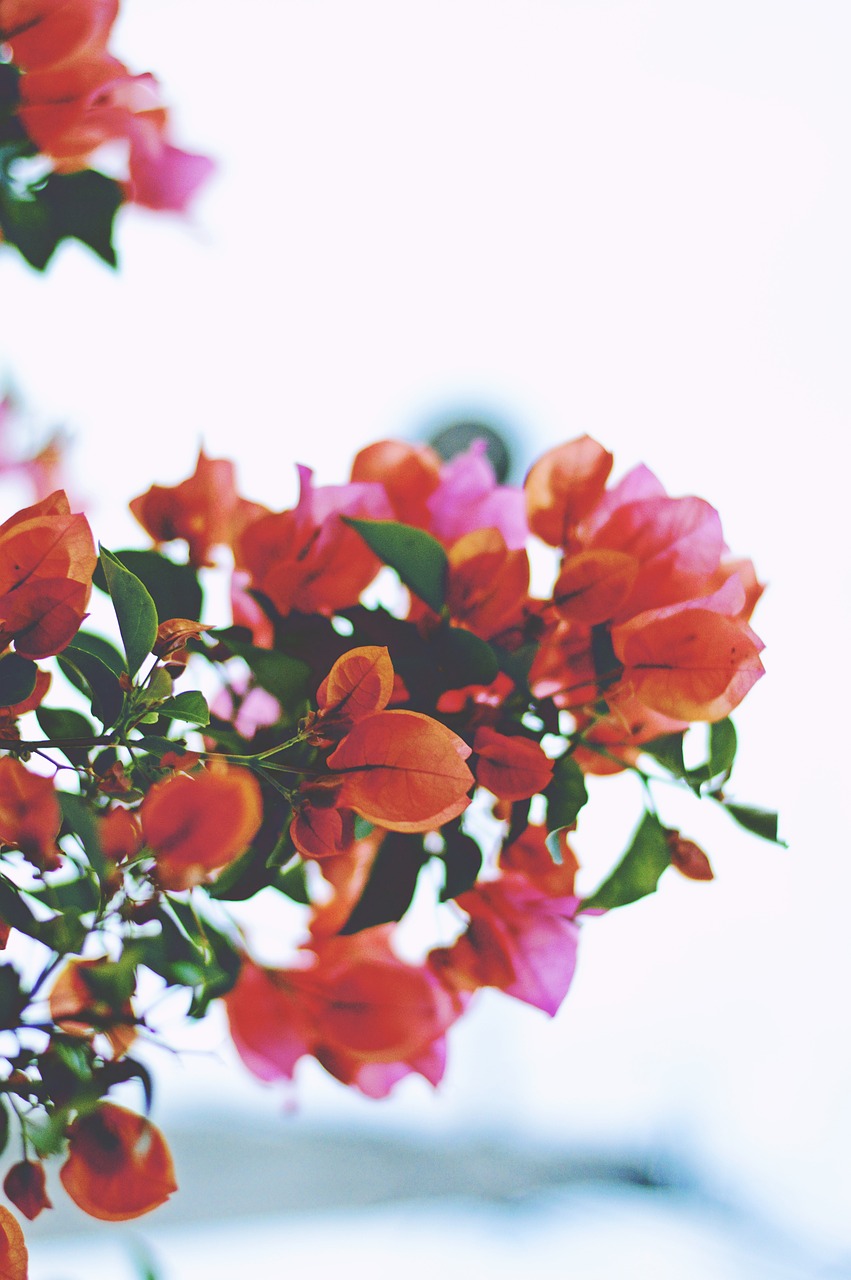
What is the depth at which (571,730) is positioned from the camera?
1.10ft

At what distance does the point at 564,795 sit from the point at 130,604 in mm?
144

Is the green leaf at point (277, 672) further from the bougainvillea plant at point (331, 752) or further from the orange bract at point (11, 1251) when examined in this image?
the orange bract at point (11, 1251)

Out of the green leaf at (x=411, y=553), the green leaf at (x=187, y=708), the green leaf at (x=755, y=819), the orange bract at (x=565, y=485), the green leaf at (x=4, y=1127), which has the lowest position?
the green leaf at (x=4, y=1127)

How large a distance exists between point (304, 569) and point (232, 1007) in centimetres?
17

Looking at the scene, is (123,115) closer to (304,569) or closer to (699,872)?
(304,569)

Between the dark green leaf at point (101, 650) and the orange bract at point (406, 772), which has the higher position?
the orange bract at point (406, 772)

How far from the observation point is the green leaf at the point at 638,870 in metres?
0.31

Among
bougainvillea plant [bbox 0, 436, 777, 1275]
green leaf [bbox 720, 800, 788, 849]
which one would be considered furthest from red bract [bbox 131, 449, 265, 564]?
green leaf [bbox 720, 800, 788, 849]

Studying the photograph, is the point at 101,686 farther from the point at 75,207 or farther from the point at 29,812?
the point at 75,207

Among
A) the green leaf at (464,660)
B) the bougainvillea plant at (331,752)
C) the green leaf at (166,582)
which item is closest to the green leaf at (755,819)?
the bougainvillea plant at (331,752)

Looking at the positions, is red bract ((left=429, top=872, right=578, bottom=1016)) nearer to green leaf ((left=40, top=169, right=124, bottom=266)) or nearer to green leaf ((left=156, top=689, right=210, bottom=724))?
green leaf ((left=156, top=689, right=210, bottom=724))

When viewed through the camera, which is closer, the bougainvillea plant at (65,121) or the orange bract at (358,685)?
the orange bract at (358,685)

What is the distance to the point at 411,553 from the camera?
314 mm

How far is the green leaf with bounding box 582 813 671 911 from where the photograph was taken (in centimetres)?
31
